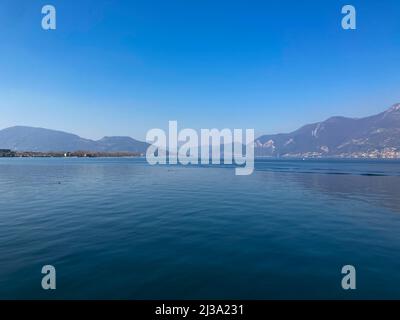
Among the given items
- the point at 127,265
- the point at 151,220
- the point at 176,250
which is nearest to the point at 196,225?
the point at 151,220

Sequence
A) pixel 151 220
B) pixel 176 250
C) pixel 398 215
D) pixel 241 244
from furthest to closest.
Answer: pixel 398 215 → pixel 151 220 → pixel 241 244 → pixel 176 250

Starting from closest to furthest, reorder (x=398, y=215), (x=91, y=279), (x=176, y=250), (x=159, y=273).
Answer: (x=91, y=279) → (x=159, y=273) → (x=176, y=250) → (x=398, y=215)

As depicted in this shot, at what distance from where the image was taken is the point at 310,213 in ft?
92.5

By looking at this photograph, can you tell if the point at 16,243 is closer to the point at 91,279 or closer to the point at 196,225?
the point at 91,279

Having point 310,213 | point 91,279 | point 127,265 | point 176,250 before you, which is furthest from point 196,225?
point 310,213

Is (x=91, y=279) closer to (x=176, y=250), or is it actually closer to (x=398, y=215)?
(x=176, y=250)

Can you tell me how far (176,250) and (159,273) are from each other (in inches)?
132

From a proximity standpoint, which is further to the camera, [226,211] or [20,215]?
[226,211]

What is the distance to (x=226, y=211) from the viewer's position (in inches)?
1152

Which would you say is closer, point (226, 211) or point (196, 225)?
point (196, 225)

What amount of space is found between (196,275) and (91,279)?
565 cm

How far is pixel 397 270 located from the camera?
46.3ft
